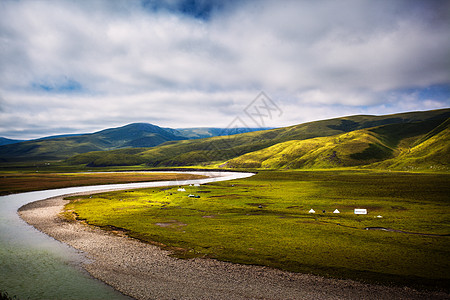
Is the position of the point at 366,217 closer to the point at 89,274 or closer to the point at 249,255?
the point at 249,255

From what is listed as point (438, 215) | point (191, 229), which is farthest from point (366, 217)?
point (191, 229)

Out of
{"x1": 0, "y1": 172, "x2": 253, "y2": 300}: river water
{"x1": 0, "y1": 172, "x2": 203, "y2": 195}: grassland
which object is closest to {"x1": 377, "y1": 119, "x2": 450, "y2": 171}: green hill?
{"x1": 0, "y1": 172, "x2": 203, "y2": 195}: grassland

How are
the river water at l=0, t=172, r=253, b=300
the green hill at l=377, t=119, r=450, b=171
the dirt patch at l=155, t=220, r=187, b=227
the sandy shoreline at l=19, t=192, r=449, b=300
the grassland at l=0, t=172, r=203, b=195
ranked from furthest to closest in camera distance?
the green hill at l=377, t=119, r=450, b=171 → the grassland at l=0, t=172, r=203, b=195 → the dirt patch at l=155, t=220, r=187, b=227 → the river water at l=0, t=172, r=253, b=300 → the sandy shoreline at l=19, t=192, r=449, b=300

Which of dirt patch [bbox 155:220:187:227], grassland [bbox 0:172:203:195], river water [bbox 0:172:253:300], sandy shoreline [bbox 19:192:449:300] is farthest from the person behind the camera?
grassland [bbox 0:172:203:195]

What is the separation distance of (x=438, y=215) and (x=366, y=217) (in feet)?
48.4

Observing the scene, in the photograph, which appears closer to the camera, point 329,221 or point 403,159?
point 329,221

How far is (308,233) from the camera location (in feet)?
128

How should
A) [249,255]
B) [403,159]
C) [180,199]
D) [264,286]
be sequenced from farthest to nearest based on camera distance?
[403,159], [180,199], [249,255], [264,286]

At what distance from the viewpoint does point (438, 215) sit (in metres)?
49.2

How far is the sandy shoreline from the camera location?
2228 centimetres

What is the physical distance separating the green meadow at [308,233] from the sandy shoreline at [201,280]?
170 centimetres

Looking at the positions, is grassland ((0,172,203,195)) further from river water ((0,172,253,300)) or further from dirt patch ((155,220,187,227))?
dirt patch ((155,220,187,227))

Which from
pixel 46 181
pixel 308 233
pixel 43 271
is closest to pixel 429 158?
pixel 308 233

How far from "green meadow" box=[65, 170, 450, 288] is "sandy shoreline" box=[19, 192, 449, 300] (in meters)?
1.70
